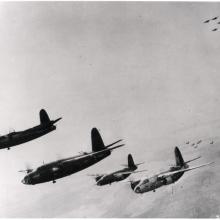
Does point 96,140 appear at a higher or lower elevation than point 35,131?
lower

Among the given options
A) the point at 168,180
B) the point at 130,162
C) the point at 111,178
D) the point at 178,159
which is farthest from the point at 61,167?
the point at 178,159

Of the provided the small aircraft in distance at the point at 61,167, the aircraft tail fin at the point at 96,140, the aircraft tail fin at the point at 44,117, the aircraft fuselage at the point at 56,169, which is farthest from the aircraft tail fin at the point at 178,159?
the aircraft tail fin at the point at 44,117

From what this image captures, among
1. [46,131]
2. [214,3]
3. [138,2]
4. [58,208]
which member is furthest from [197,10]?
[58,208]

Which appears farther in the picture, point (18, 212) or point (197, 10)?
point (197, 10)

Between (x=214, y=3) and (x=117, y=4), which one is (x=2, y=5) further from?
(x=214, y=3)

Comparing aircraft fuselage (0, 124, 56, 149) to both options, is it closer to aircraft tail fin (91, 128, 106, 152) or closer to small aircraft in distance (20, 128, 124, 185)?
small aircraft in distance (20, 128, 124, 185)

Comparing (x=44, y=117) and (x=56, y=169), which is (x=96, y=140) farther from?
(x=44, y=117)

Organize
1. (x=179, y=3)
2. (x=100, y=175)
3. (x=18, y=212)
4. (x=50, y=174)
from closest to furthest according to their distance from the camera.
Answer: (x=50, y=174) → (x=18, y=212) → (x=179, y=3) → (x=100, y=175)

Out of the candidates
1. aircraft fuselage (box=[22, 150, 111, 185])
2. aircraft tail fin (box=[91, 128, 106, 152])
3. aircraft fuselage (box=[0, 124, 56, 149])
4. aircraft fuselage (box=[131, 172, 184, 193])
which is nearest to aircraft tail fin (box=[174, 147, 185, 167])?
aircraft fuselage (box=[131, 172, 184, 193])

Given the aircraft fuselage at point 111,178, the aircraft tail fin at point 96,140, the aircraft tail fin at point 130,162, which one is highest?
the aircraft tail fin at point 96,140

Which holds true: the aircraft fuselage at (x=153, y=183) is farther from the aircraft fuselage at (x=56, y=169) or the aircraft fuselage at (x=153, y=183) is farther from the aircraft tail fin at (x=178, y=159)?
the aircraft fuselage at (x=56, y=169)

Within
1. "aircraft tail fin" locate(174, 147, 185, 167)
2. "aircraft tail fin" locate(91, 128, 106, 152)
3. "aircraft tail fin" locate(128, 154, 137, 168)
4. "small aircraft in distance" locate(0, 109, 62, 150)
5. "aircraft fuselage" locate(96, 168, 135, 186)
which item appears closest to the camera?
"small aircraft in distance" locate(0, 109, 62, 150)
